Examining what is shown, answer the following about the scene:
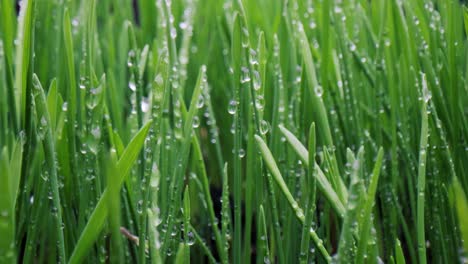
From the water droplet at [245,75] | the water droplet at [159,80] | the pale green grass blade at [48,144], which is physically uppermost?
the water droplet at [245,75]

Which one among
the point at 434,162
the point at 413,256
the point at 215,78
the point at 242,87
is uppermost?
the point at 215,78

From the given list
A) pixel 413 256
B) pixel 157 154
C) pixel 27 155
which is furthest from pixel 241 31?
pixel 413 256

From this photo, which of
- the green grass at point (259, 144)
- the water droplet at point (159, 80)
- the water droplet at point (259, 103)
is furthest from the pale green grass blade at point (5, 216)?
the water droplet at point (259, 103)

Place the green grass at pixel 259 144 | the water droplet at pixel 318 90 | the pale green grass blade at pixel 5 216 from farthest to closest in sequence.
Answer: the water droplet at pixel 318 90 → the green grass at pixel 259 144 → the pale green grass blade at pixel 5 216

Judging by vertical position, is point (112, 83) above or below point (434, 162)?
above

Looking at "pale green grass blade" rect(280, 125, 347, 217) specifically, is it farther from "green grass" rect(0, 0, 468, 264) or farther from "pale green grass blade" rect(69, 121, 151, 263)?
"pale green grass blade" rect(69, 121, 151, 263)

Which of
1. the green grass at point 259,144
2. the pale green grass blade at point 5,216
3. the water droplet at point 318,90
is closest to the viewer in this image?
the pale green grass blade at point 5,216

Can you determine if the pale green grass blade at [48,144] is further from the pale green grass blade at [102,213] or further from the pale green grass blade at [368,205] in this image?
the pale green grass blade at [368,205]

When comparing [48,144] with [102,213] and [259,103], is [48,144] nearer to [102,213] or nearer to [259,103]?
[102,213]

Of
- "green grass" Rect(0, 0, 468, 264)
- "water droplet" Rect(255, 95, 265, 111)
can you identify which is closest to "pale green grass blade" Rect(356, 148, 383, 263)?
"green grass" Rect(0, 0, 468, 264)

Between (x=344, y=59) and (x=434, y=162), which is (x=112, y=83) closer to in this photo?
(x=344, y=59)
